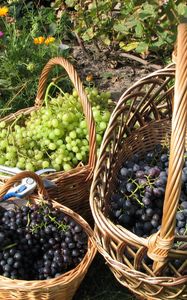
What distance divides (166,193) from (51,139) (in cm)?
101

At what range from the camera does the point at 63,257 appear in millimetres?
1881

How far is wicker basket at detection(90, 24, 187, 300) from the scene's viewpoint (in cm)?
140

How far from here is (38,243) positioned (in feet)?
6.34

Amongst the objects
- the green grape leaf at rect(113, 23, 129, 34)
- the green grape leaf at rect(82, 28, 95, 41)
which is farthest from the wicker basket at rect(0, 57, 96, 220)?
the green grape leaf at rect(82, 28, 95, 41)

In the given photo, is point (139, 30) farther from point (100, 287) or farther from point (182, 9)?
point (100, 287)

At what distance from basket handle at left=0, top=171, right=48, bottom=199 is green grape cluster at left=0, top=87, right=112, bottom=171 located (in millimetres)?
209

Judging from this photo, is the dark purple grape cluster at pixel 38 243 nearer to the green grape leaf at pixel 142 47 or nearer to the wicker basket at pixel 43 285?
the wicker basket at pixel 43 285

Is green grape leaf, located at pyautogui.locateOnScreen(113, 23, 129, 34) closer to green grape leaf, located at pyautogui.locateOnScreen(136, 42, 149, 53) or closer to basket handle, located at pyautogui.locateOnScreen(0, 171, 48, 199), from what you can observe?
green grape leaf, located at pyautogui.locateOnScreen(136, 42, 149, 53)

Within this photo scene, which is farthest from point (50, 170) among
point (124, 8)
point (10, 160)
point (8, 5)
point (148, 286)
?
point (8, 5)

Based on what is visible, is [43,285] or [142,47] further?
[142,47]

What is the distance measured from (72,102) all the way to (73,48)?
61.2 inches

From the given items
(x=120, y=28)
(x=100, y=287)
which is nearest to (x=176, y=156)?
(x=100, y=287)

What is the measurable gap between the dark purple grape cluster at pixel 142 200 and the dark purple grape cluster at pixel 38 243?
0.19 m

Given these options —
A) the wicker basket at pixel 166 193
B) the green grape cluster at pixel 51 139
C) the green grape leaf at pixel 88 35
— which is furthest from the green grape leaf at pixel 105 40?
the wicker basket at pixel 166 193
